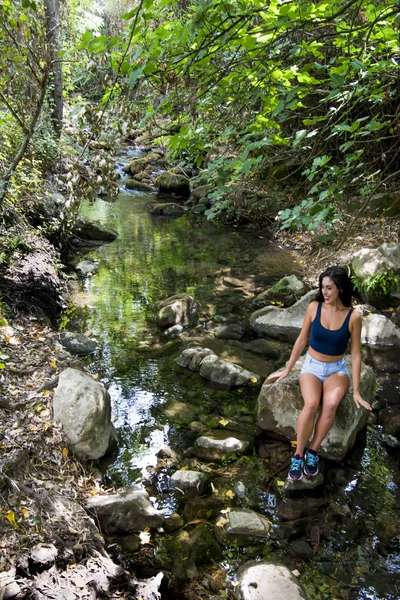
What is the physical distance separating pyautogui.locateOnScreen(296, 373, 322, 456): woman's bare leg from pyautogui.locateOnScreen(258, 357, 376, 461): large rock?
1.13 ft

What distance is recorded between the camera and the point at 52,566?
2525mm

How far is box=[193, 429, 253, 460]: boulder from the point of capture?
4.14 meters

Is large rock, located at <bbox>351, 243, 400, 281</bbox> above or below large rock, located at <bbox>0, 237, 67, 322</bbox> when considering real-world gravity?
above

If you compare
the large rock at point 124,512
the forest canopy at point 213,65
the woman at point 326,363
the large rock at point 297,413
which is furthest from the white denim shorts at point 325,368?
the large rock at point 124,512

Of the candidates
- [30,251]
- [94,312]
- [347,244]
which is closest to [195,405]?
[94,312]

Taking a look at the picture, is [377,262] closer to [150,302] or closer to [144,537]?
[150,302]

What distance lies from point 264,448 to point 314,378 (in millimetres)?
934

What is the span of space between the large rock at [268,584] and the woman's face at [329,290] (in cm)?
205

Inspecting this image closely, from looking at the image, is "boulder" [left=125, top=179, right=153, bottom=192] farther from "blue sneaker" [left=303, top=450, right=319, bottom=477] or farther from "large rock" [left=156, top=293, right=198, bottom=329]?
"blue sneaker" [left=303, top=450, right=319, bottom=477]

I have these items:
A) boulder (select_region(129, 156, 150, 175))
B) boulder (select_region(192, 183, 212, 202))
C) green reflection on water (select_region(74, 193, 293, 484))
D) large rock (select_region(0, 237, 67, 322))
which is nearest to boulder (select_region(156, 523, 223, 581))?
green reflection on water (select_region(74, 193, 293, 484))

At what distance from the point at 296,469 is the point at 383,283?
4352 mm

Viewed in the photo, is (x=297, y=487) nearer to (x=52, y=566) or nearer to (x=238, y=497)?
(x=238, y=497)

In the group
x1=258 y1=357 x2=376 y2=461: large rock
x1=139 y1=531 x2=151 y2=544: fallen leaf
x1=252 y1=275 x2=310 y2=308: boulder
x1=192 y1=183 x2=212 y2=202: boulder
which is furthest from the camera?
x1=192 y1=183 x2=212 y2=202: boulder

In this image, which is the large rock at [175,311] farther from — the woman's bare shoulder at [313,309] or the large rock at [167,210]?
the large rock at [167,210]
